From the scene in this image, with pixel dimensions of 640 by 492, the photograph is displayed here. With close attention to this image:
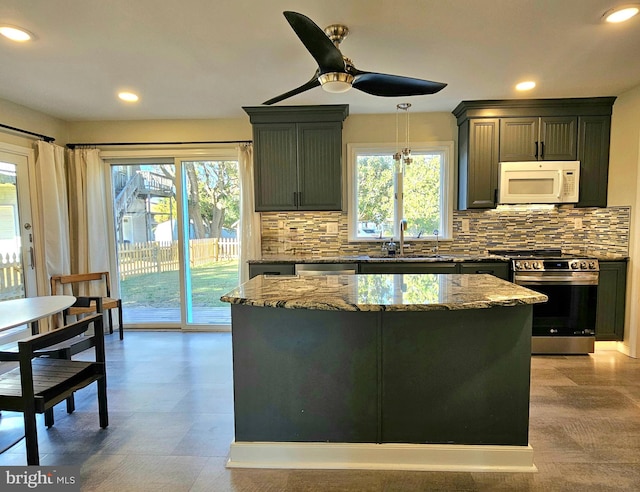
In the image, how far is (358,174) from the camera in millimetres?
4109

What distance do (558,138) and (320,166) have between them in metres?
2.40

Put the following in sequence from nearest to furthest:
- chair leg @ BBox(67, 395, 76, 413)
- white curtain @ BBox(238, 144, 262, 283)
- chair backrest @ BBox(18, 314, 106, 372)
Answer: chair backrest @ BBox(18, 314, 106, 372)
chair leg @ BBox(67, 395, 76, 413)
white curtain @ BBox(238, 144, 262, 283)

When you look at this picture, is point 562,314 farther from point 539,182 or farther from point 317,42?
point 317,42

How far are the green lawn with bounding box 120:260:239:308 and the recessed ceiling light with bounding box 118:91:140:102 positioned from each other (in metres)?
1.89

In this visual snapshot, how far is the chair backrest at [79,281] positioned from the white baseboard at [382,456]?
2.89 metres

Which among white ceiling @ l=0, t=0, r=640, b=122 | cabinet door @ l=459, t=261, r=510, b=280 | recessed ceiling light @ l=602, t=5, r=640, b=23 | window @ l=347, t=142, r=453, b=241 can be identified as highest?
white ceiling @ l=0, t=0, r=640, b=122

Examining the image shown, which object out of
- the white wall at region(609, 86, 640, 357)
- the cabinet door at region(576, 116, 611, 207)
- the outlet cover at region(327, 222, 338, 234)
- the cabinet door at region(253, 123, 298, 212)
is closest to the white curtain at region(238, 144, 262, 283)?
the cabinet door at region(253, 123, 298, 212)

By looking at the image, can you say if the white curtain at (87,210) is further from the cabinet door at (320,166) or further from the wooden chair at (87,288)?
the cabinet door at (320,166)

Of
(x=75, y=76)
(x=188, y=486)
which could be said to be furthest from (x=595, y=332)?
(x=75, y=76)

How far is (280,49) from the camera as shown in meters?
2.45

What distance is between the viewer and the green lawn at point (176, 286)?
4.28m

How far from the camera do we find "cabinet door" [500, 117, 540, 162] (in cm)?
361

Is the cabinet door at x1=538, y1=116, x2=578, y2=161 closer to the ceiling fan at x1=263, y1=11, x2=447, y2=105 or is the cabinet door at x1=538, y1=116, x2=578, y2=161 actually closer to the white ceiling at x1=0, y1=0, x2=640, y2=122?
the white ceiling at x1=0, y1=0, x2=640, y2=122

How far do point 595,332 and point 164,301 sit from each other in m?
4.62
